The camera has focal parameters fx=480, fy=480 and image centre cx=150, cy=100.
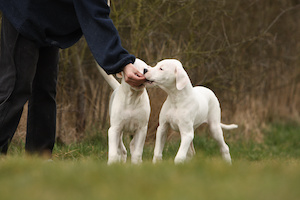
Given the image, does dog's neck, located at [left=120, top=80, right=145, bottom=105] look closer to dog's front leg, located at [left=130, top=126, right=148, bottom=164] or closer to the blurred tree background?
dog's front leg, located at [left=130, top=126, right=148, bottom=164]

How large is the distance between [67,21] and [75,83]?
394cm

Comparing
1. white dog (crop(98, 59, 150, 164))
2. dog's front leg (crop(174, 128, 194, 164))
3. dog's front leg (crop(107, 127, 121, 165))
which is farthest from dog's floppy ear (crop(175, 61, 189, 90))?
dog's front leg (crop(107, 127, 121, 165))

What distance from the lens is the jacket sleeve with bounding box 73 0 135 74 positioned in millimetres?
4207

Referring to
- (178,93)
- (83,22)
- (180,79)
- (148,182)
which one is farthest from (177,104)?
(148,182)

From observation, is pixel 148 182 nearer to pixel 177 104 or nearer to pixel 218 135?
pixel 177 104

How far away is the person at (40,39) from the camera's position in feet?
13.9

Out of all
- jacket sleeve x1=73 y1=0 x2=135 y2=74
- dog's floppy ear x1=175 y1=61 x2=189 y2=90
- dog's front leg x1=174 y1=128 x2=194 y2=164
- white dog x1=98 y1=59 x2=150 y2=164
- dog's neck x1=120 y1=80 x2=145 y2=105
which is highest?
jacket sleeve x1=73 y1=0 x2=135 y2=74

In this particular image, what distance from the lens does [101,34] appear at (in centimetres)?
425

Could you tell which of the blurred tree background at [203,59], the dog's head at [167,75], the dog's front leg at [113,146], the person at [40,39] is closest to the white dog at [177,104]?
the dog's head at [167,75]

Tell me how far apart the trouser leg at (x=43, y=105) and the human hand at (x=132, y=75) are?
95cm

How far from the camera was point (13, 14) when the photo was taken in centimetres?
426

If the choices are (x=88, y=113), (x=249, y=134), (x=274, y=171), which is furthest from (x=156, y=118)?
(x=274, y=171)

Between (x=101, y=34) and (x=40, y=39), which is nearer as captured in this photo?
(x=101, y=34)

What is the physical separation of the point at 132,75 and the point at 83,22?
2.10 feet
